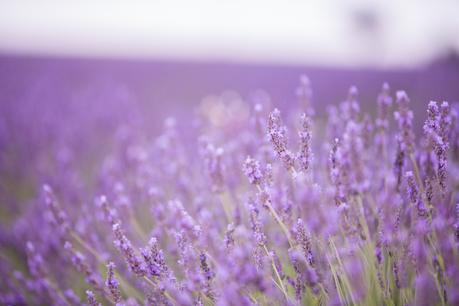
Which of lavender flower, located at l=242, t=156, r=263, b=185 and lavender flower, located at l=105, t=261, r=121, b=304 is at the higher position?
lavender flower, located at l=242, t=156, r=263, b=185

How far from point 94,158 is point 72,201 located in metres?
2.10

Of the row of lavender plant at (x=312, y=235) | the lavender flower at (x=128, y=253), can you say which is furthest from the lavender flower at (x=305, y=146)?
the lavender flower at (x=128, y=253)

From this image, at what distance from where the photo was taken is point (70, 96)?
7.27 meters

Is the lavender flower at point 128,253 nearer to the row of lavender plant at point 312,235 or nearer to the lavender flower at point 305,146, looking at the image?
the row of lavender plant at point 312,235

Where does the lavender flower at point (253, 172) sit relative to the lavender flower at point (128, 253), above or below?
above

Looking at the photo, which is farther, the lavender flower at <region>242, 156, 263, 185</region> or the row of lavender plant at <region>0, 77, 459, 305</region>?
the lavender flower at <region>242, 156, 263, 185</region>

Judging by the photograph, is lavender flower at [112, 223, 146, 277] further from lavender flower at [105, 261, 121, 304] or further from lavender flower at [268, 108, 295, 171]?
lavender flower at [268, 108, 295, 171]

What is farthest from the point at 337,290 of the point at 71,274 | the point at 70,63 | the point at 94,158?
the point at 70,63

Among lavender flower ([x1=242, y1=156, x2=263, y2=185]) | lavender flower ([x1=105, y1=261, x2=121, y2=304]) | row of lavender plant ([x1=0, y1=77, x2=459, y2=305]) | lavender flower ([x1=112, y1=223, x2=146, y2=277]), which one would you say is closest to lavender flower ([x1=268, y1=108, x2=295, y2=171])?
row of lavender plant ([x1=0, y1=77, x2=459, y2=305])

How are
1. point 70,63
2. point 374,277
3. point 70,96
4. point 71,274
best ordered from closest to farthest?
point 374,277 → point 71,274 → point 70,96 → point 70,63

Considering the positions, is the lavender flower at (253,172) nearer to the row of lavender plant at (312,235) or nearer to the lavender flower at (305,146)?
the row of lavender plant at (312,235)

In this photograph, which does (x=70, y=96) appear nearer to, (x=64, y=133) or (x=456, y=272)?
(x=64, y=133)

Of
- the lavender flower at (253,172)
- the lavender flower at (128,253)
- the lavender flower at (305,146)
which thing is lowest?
the lavender flower at (128,253)

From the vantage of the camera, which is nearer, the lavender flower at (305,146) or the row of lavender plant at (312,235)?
the row of lavender plant at (312,235)
